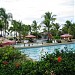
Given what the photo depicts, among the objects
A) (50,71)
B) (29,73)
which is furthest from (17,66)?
(50,71)

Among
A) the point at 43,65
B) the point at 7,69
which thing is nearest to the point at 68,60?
the point at 43,65

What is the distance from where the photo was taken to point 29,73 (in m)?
4.46

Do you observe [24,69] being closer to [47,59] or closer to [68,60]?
[47,59]

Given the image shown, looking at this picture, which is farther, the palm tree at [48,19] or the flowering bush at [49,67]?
the palm tree at [48,19]

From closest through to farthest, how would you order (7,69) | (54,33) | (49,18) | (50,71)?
1. (50,71)
2. (7,69)
3. (49,18)
4. (54,33)

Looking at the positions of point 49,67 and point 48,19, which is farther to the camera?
point 48,19

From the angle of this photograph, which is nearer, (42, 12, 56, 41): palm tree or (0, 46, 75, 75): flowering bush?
(0, 46, 75, 75): flowering bush

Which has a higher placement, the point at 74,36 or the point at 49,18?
the point at 49,18

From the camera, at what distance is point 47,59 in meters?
4.96

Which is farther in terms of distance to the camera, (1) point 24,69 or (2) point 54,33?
(2) point 54,33

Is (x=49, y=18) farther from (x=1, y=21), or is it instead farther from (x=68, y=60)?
(x=68, y=60)

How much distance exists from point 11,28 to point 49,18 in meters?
15.7

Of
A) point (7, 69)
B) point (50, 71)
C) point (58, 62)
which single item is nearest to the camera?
point (50, 71)

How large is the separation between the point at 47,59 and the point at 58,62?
0.41m
